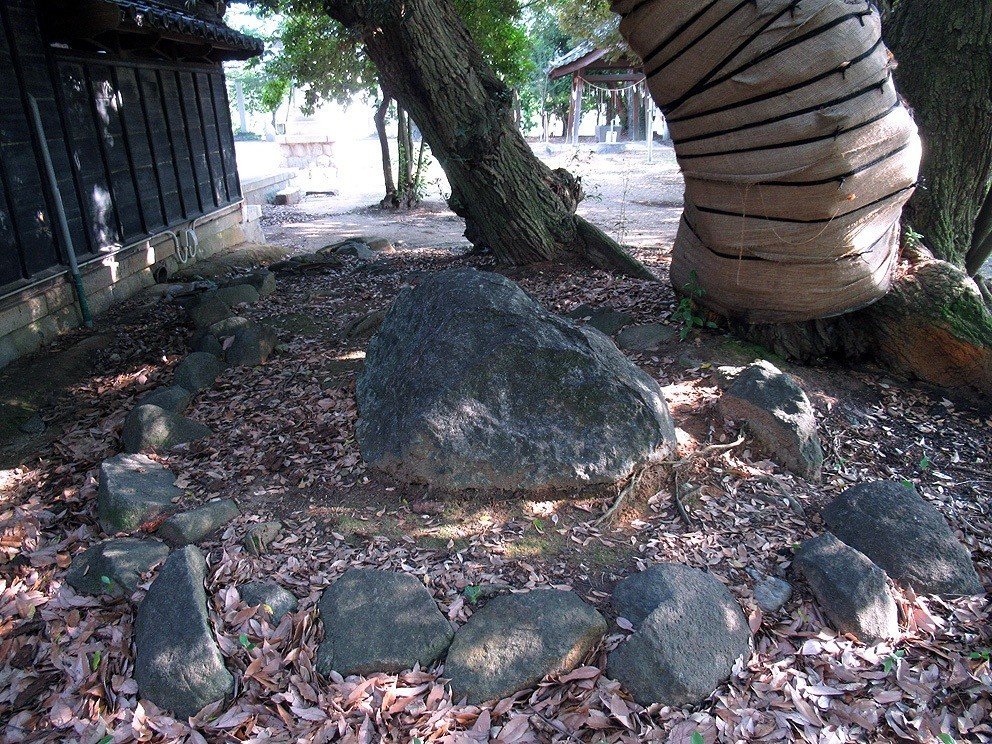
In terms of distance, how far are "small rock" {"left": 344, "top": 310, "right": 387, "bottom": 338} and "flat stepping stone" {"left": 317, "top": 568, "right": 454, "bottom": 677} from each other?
2683 mm

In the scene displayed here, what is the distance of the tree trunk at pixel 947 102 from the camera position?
4281 mm

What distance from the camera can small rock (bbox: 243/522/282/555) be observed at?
3027 mm

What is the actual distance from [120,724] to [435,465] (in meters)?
1.51

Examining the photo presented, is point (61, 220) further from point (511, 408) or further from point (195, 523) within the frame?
point (511, 408)

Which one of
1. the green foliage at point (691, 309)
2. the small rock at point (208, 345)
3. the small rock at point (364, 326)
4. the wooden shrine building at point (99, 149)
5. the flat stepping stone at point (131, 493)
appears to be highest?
the wooden shrine building at point (99, 149)

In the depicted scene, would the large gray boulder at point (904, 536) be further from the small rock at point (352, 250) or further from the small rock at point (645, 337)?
the small rock at point (352, 250)

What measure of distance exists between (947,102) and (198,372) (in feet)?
16.5

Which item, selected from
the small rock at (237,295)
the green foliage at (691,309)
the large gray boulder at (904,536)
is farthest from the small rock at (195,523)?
the small rock at (237,295)

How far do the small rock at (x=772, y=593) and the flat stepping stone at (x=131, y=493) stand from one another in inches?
103

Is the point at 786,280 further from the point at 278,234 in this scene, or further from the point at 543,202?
the point at 278,234

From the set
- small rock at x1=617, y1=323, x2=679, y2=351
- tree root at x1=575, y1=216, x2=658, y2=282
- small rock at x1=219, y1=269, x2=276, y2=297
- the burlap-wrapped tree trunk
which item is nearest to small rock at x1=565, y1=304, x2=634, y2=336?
small rock at x1=617, y1=323, x2=679, y2=351

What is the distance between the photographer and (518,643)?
2533mm

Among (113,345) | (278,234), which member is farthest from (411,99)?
(278,234)

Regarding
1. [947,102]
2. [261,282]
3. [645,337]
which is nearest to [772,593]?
[645,337]
